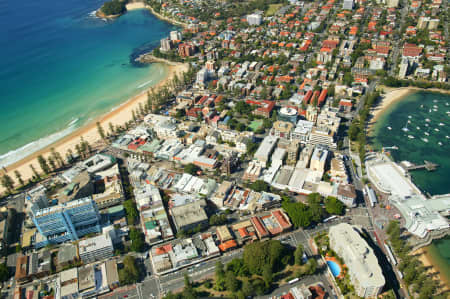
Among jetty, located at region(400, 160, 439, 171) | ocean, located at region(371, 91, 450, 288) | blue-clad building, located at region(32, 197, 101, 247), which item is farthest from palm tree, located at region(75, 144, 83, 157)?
jetty, located at region(400, 160, 439, 171)

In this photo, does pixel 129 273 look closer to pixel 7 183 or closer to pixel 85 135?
pixel 7 183

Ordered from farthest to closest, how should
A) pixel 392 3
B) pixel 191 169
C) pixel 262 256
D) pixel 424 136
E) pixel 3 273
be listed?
pixel 392 3
pixel 424 136
pixel 191 169
pixel 3 273
pixel 262 256

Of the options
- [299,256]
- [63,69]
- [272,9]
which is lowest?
[299,256]

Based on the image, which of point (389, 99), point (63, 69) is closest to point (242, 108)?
point (389, 99)

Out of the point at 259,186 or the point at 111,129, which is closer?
the point at 259,186

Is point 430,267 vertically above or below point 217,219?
below

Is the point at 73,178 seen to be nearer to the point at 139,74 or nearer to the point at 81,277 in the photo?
the point at 81,277
